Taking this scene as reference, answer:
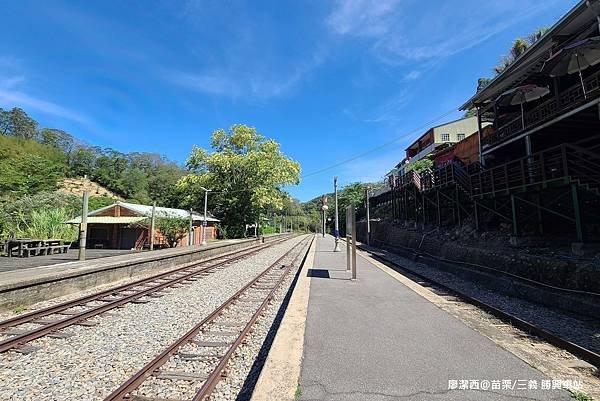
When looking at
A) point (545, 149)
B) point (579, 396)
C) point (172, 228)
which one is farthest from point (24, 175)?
point (579, 396)

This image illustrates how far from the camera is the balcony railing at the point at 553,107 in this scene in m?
10.7

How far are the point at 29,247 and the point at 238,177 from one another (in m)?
28.1

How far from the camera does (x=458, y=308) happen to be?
7.05 m

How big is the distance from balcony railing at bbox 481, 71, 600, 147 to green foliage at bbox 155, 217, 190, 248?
24011mm

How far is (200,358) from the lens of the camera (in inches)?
176

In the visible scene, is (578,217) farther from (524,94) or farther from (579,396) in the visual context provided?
(579,396)

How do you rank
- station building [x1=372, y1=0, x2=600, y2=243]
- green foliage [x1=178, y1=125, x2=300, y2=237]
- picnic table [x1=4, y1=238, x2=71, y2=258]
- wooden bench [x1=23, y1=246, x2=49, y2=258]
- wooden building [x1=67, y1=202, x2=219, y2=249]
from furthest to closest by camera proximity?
green foliage [x1=178, y1=125, x2=300, y2=237] → wooden building [x1=67, y1=202, x2=219, y2=249] → wooden bench [x1=23, y1=246, x2=49, y2=258] → picnic table [x1=4, y1=238, x2=71, y2=258] → station building [x1=372, y1=0, x2=600, y2=243]

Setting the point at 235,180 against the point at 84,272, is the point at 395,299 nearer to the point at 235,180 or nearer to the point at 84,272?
the point at 84,272

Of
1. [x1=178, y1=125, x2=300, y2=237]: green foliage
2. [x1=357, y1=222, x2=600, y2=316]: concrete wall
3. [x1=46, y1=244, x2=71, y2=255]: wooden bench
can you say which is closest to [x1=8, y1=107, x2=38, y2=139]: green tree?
[x1=178, y1=125, x2=300, y2=237]: green foliage

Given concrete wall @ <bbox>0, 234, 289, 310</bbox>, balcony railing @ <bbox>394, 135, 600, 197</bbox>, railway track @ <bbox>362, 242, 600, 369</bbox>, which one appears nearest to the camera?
railway track @ <bbox>362, 242, 600, 369</bbox>

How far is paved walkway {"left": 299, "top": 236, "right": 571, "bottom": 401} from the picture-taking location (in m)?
3.19

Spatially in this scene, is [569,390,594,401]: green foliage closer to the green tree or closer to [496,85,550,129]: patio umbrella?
[496,85,550,129]: patio umbrella

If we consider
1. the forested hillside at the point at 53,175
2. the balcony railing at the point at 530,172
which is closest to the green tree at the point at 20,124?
the forested hillside at the point at 53,175

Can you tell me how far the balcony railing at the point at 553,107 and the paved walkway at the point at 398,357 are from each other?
9.86m
